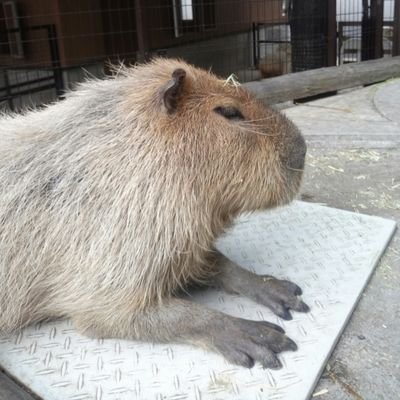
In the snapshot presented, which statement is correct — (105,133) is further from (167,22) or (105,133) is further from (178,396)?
(167,22)

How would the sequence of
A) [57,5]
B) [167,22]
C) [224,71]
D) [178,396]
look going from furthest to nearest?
[224,71] → [167,22] → [57,5] → [178,396]

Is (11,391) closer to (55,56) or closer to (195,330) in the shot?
(195,330)

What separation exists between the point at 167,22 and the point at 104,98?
8323mm

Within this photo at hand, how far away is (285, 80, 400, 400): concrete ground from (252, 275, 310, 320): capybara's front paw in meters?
0.21

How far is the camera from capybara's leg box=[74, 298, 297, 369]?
6.04ft

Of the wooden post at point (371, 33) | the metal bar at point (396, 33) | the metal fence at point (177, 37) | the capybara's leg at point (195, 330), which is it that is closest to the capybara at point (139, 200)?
the capybara's leg at point (195, 330)

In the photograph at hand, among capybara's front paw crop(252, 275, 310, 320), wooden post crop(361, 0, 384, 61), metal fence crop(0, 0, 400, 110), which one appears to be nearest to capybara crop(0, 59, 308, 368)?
capybara's front paw crop(252, 275, 310, 320)

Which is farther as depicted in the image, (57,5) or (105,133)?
(57,5)

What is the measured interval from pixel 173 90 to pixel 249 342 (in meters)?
0.88

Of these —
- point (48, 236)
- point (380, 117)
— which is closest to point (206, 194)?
point (48, 236)

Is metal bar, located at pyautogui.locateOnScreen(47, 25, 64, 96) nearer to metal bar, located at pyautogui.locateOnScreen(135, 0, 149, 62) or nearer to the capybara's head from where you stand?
metal bar, located at pyautogui.locateOnScreen(135, 0, 149, 62)

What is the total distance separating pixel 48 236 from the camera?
183cm

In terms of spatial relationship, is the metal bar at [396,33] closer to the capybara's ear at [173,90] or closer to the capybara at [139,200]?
the capybara at [139,200]

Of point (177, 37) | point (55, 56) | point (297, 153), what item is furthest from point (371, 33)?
point (297, 153)
